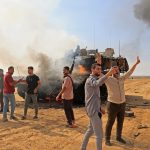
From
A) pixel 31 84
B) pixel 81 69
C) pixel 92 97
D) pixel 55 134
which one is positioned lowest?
pixel 55 134

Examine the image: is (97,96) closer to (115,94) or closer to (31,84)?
(115,94)

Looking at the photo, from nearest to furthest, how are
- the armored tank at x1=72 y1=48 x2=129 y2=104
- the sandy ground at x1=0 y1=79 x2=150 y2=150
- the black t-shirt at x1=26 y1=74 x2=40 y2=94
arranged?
the sandy ground at x1=0 y1=79 x2=150 y2=150, the black t-shirt at x1=26 y1=74 x2=40 y2=94, the armored tank at x1=72 y1=48 x2=129 y2=104

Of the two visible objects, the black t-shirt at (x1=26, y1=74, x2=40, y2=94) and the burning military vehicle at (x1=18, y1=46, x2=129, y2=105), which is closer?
the black t-shirt at (x1=26, y1=74, x2=40, y2=94)

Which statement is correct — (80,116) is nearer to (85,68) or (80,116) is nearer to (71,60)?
(85,68)

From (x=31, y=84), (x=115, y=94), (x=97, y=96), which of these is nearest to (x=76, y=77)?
(x=31, y=84)

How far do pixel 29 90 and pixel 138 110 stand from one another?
474cm

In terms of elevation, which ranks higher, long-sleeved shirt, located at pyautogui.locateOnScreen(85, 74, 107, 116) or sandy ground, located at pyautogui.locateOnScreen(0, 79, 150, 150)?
long-sleeved shirt, located at pyautogui.locateOnScreen(85, 74, 107, 116)

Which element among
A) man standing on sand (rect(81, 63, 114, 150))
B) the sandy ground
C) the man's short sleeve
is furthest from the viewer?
the man's short sleeve

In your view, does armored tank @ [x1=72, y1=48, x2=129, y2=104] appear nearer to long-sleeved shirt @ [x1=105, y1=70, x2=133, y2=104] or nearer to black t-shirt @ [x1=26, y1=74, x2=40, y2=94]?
black t-shirt @ [x1=26, y1=74, x2=40, y2=94]

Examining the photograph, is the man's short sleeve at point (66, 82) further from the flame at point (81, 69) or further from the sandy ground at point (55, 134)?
the flame at point (81, 69)

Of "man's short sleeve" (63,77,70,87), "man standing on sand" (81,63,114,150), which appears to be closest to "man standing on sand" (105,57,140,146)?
"man standing on sand" (81,63,114,150)

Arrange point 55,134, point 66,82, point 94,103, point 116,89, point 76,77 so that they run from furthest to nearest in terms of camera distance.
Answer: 1. point 76,77
2. point 66,82
3. point 55,134
4. point 116,89
5. point 94,103

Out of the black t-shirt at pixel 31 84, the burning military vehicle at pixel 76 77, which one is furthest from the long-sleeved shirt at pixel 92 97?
the burning military vehicle at pixel 76 77

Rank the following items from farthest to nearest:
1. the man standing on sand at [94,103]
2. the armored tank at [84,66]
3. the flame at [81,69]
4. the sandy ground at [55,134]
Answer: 1. the flame at [81,69]
2. the armored tank at [84,66]
3. the sandy ground at [55,134]
4. the man standing on sand at [94,103]
